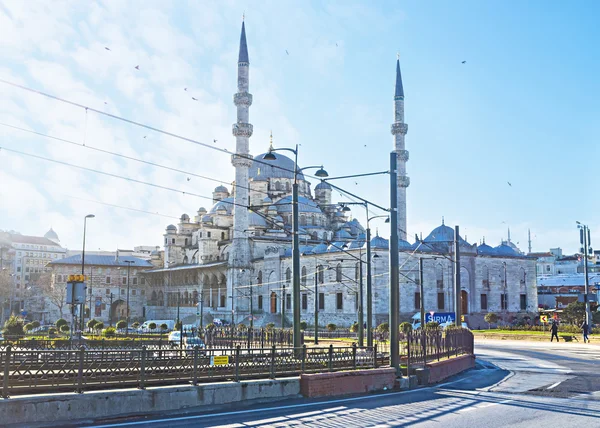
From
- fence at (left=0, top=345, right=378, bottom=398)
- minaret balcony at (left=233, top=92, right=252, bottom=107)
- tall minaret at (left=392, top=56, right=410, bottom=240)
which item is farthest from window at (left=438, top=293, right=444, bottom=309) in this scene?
fence at (left=0, top=345, right=378, bottom=398)

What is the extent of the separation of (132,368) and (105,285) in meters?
68.1

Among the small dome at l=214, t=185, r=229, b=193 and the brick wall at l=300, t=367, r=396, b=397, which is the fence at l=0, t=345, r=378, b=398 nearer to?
the brick wall at l=300, t=367, r=396, b=397

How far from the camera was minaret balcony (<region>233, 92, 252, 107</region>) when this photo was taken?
55.5 m

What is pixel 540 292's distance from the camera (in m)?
82.1

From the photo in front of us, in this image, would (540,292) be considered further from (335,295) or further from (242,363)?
(242,363)

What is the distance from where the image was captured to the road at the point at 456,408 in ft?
33.6

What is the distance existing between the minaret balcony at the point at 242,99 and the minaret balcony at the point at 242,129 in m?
1.81

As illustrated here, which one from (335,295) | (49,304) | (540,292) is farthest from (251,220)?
(540,292)

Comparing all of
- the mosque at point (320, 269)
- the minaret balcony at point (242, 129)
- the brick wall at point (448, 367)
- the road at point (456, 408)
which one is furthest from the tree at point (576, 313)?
the road at point (456, 408)

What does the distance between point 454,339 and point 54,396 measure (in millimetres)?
14106

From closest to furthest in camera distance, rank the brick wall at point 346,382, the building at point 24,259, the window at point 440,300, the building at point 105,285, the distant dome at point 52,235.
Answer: the brick wall at point 346,382, the window at point 440,300, the building at point 105,285, the building at point 24,259, the distant dome at point 52,235

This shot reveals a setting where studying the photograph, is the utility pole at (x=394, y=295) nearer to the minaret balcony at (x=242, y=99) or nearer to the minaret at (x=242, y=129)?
the minaret at (x=242, y=129)

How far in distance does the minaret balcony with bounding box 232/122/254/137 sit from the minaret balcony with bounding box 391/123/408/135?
13.5m

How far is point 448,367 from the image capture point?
18719 mm
